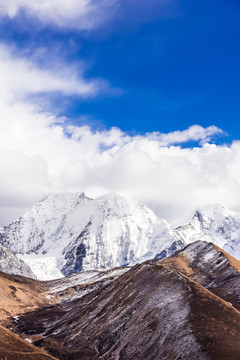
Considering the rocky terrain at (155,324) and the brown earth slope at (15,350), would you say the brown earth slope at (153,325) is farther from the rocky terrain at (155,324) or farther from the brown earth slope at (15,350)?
the brown earth slope at (15,350)

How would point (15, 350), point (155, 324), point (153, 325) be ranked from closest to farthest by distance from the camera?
point (15, 350)
point (155, 324)
point (153, 325)

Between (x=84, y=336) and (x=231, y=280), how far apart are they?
62.3 m

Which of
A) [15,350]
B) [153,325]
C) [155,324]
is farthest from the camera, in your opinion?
[153,325]

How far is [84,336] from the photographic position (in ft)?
467

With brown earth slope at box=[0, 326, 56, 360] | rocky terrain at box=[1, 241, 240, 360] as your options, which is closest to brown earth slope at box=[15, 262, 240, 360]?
rocky terrain at box=[1, 241, 240, 360]

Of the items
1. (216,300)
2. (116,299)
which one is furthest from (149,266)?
(216,300)

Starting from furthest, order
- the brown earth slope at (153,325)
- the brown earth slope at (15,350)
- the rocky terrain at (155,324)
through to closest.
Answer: the rocky terrain at (155,324) < the brown earth slope at (153,325) < the brown earth slope at (15,350)

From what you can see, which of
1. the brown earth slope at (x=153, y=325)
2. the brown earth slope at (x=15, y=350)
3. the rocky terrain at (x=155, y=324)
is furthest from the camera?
the rocky terrain at (x=155, y=324)

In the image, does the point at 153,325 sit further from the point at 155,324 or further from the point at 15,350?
the point at 15,350

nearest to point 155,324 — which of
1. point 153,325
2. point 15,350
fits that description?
point 153,325

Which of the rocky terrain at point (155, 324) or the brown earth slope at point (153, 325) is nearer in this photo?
the brown earth slope at point (153, 325)

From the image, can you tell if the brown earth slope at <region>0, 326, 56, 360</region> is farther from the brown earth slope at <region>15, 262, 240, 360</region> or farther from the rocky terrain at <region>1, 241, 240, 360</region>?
the brown earth slope at <region>15, 262, 240, 360</region>

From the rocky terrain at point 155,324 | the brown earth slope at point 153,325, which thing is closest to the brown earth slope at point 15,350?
the rocky terrain at point 155,324

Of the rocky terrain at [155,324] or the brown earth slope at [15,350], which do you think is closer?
the brown earth slope at [15,350]
